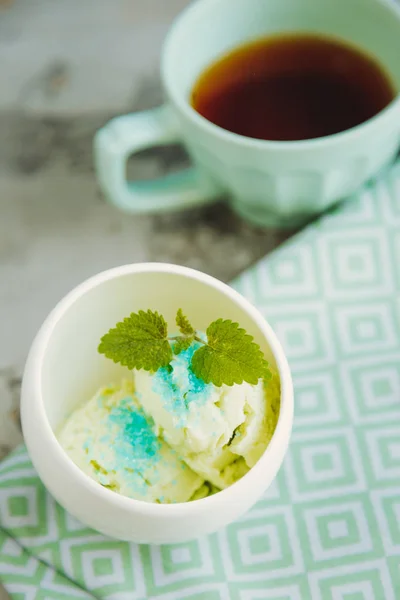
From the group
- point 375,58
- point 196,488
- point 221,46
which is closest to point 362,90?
point 375,58

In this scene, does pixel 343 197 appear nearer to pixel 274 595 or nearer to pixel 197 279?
pixel 197 279

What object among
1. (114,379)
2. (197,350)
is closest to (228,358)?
(197,350)

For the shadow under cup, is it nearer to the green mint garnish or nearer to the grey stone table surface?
the grey stone table surface

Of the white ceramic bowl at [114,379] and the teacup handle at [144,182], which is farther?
the teacup handle at [144,182]

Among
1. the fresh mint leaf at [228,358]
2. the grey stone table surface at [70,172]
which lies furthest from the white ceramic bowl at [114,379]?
the grey stone table surface at [70,172]

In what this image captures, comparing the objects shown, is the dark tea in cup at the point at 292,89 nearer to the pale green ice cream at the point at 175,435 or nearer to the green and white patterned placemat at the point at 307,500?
the green and white patterned placemat at the point at 307,500

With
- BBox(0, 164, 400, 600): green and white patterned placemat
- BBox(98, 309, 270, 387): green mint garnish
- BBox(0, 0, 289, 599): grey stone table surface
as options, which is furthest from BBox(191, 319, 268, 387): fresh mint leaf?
BBox(0, 0, 289, 599): grey stone table surface

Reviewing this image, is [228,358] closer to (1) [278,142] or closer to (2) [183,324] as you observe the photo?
(2) [183,324]
